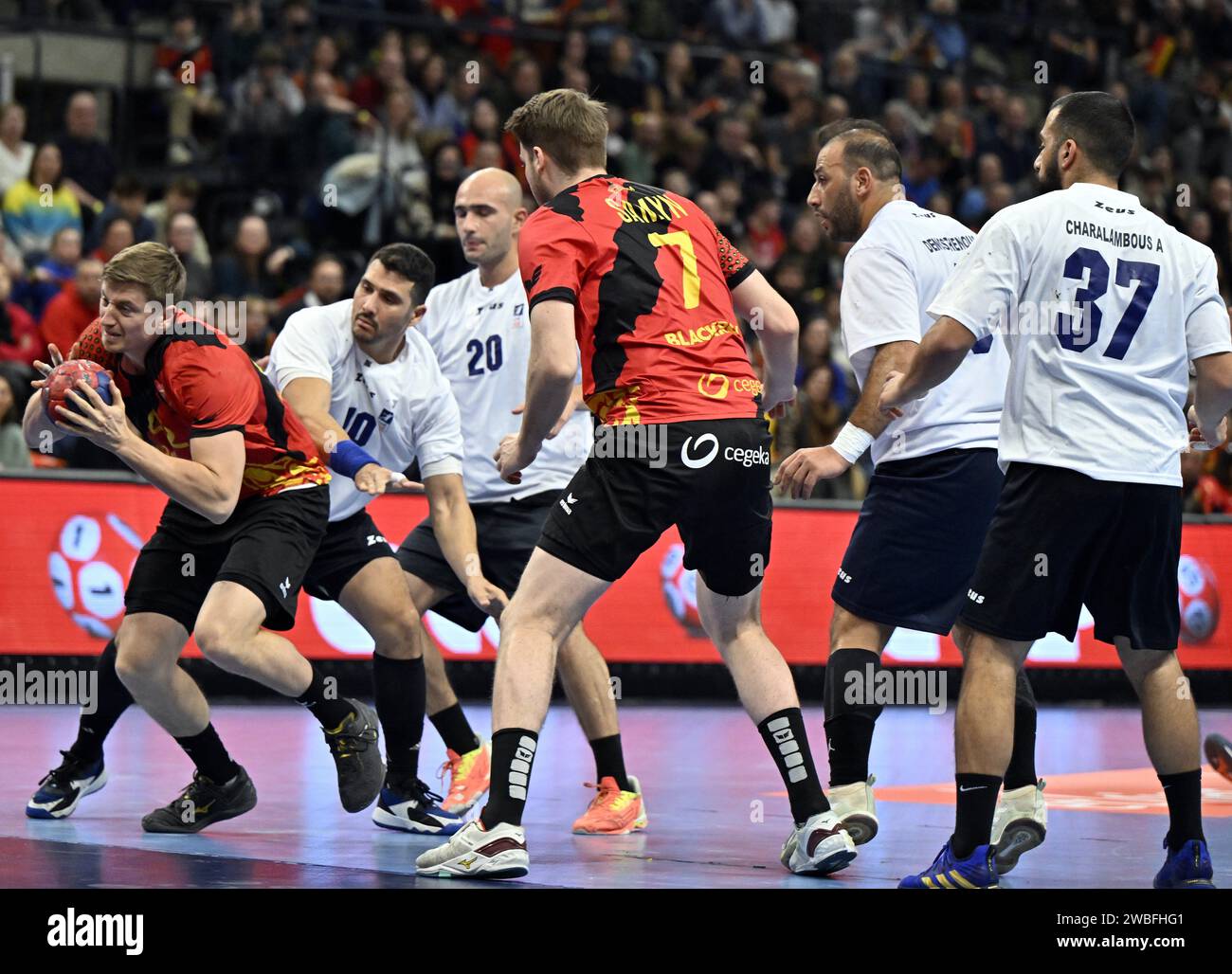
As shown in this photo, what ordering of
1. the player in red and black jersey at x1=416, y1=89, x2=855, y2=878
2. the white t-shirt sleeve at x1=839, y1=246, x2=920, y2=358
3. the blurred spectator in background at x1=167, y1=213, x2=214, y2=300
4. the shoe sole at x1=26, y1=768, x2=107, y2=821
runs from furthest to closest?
the blurred spectator in background at x1=167, y1=213, x2=214, y2=300 < the shoe sole at x1=26, y1=768, x2=107, y2=821 < the white t-shirt sleeve at x1=839, y1=246, x2=920, y2=358 < the player in red and black jersey at x1=416, y1=89, x2=855, y2=878

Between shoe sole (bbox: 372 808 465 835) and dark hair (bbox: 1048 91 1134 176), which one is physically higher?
dark hair (bbox: 1048 91 1134 176)

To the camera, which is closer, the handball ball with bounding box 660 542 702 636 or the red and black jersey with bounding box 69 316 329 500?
the red and black jersey with bounding box 69 316 329 500

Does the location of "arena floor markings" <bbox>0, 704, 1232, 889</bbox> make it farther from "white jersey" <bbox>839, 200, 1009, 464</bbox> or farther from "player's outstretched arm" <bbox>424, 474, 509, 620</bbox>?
"white jersey" <bbox>839, 200, 1009, 464</bbox>

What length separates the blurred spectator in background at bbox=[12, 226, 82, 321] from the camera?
13.5m

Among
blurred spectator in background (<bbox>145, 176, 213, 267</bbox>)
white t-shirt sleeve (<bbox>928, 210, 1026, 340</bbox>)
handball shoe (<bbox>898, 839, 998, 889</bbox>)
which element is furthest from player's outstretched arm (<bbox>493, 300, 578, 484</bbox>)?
blurred spectator in background (<bbox>145, 176, 213, 267</bbox>)

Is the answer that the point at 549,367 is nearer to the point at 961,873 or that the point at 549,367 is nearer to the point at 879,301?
the point at 879,301

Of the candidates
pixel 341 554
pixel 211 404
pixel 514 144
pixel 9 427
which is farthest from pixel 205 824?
Result: pixel 514 144

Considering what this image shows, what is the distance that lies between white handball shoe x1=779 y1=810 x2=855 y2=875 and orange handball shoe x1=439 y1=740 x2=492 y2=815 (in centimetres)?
194

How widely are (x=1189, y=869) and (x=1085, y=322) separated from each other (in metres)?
1.66

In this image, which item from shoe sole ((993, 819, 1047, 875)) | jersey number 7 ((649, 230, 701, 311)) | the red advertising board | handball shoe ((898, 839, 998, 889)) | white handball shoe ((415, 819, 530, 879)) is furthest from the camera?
the red advertising board

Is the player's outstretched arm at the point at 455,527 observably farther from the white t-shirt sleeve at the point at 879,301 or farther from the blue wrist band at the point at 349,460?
the white t-shirt sleeve at the point at 879,301

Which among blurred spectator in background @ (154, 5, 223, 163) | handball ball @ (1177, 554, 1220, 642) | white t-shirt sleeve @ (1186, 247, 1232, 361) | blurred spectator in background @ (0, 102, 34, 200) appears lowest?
handball ball @ (1177, 554, 1220, 642)

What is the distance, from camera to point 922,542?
627cm

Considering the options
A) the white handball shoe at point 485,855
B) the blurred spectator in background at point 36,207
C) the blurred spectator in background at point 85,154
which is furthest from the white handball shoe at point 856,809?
the blurred spectator in background at point 85,154
